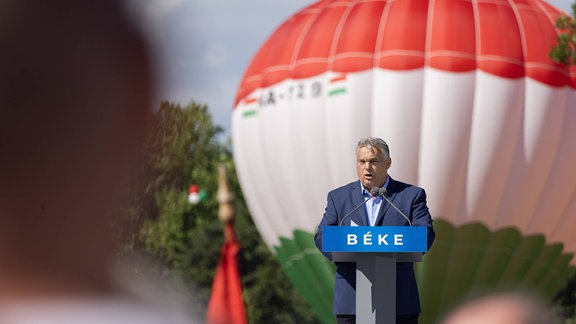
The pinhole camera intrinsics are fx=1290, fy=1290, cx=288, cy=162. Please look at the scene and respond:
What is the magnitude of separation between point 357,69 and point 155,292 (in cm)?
2364

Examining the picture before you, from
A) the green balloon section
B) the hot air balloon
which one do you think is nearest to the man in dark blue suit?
the hot air balloon

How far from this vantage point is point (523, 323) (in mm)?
30859

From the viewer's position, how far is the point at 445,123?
2384 cm

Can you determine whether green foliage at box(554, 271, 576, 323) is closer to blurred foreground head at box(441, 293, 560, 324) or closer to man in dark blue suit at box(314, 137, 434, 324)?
blurred foreground head at box(441, 293, 560, 324)

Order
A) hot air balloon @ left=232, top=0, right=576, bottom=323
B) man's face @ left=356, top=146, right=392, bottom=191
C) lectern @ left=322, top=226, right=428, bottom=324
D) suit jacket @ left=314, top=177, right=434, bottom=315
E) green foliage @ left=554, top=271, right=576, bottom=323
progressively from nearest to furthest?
lectern @ left=322, top=226, right=428, bottom=324 → suit jacket @ left=314, top=177, right=434, bottom=315 → man's face @ left=356, top=146, right=392, bottom=191 → hot air balloon @ left=232, top=0, right=576, bottom=323 → green foliage @ left=554, top=271, right=576, bottom=323

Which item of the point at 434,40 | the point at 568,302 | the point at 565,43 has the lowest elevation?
the point at 434,40

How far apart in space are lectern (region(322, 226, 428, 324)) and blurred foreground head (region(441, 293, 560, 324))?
20.3 m

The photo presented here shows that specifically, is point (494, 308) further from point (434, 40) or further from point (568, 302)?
point (568, 302)

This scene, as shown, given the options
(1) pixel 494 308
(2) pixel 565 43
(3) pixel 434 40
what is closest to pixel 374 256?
(3) pixel 434 40

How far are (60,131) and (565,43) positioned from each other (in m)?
24.1

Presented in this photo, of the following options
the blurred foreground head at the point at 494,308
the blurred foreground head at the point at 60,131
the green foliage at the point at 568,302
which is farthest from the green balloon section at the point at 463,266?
the blurred foreground head at the point at 60,131

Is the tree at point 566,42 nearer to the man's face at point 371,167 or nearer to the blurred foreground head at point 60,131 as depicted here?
the man's face at point 371,167

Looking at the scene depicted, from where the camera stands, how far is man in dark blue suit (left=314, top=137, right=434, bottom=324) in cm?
691

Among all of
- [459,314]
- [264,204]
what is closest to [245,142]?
[264,204]
